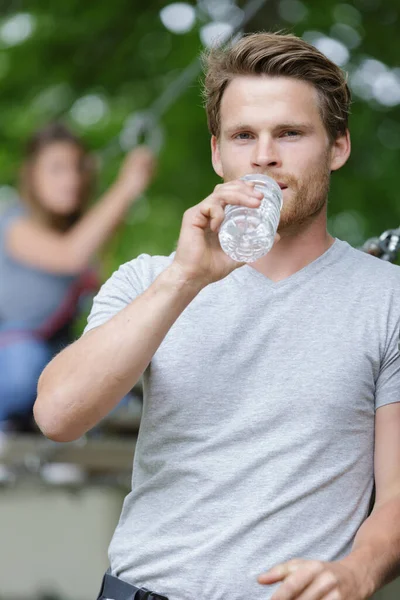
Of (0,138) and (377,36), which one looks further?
(0,138)

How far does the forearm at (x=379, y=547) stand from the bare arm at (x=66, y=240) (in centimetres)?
379

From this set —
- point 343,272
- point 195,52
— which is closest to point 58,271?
point 195,52

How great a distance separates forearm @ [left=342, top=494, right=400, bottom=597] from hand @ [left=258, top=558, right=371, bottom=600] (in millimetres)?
86

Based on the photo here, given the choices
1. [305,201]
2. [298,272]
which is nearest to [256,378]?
[298,272]

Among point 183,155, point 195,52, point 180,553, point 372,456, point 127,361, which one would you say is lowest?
point 180,553

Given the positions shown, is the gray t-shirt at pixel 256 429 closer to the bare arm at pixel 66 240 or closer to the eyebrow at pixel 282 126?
the eyebrow at pixel 282 126

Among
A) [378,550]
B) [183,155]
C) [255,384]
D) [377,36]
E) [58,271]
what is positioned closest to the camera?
[378,550]

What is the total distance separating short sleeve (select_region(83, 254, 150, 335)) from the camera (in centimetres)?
220

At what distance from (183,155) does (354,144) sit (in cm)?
131

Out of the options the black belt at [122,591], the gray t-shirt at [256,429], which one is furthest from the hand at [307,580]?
the black belt at [122,591]

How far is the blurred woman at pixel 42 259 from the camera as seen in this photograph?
5.46 meters

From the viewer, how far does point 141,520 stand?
214 cm

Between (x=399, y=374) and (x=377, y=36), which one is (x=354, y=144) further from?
(x=399, y=374)

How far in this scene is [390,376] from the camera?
2.10 metres
